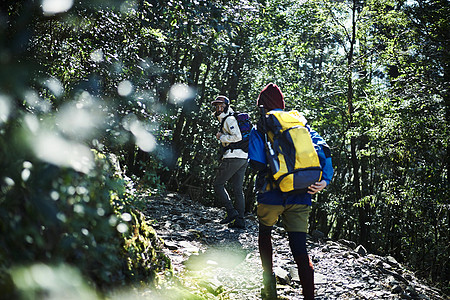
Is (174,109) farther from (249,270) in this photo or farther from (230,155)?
(249,270)

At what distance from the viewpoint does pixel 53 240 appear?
143 centimetres

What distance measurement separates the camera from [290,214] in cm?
321

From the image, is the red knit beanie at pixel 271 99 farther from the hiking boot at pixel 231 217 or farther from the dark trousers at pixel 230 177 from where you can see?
the hiking boot at pixel 231 217

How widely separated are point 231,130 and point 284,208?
123 inches

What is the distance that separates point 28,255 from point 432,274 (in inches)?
327

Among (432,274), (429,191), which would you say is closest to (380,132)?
(429,191)

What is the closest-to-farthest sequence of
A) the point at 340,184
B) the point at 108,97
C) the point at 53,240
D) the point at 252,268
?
the point at 53,240 < the point at 108,97 < the point at 252,268 < the point at 340,184

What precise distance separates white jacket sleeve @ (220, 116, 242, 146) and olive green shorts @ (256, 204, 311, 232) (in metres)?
2.95

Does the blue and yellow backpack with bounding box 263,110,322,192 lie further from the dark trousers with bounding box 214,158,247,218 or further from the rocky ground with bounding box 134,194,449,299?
the dark trousers with bounding box 214,158,247,218

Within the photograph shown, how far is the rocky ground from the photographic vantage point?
12.1ft

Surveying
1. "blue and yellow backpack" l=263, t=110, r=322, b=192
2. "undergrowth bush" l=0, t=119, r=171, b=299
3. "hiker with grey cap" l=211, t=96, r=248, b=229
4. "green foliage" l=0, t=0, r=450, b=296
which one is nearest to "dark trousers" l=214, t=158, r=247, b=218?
"hiker with grey cap" l=211, t=96, r=248, b=229

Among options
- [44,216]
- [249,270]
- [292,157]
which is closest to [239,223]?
[249,270]

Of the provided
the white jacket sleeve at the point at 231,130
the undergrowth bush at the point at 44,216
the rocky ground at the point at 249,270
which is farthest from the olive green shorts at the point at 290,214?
the white jacket sleeve at the point at 231,130

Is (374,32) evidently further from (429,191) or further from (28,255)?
(28,255)
